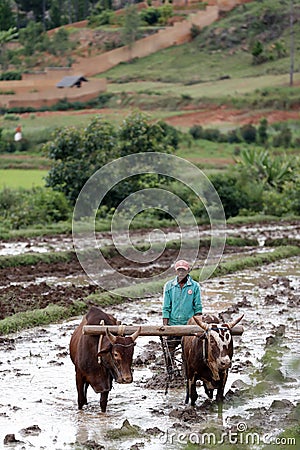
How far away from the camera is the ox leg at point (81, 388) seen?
7156mm

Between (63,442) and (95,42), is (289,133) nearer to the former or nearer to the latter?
(95,42)

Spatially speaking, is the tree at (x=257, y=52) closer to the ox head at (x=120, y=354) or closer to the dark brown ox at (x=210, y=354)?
the dark brown ox at (x=210, y=354)

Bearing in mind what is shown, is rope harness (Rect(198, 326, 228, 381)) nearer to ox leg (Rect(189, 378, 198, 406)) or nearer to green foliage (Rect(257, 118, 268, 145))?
ox leg (Rect(189, 378, 198, 406))

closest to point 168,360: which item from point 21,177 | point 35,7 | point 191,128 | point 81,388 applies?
point 81,388

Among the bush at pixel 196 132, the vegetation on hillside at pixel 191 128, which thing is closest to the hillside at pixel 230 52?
the vegetation on hillside at pixel 191 128

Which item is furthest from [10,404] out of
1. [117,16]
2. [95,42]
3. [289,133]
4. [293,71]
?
[117,16]

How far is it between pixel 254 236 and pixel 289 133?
69.6 ft

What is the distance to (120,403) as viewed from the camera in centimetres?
769

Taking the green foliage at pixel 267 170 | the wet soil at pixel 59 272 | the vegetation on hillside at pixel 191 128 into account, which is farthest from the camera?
the green foliage at pixel 267 170

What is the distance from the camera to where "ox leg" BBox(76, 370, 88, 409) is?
7156 millimetres

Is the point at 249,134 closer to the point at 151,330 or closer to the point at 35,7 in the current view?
the point at 151,330

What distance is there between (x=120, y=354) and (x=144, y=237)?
A: 13989 mm

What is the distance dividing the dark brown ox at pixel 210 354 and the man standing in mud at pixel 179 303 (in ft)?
0.82

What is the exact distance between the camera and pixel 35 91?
53094mm
